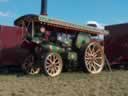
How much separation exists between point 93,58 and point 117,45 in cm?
504

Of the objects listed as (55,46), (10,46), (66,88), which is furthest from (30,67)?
(66,88)

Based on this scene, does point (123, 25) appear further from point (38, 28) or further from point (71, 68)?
point (38, 28)

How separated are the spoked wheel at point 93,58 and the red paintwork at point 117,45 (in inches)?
159

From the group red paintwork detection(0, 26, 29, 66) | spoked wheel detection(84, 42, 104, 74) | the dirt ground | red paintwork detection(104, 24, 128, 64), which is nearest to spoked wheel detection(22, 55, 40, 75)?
red paintwork detection(0, 26, 29, 66)

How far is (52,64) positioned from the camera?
50.6 feet

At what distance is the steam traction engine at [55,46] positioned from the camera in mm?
15570

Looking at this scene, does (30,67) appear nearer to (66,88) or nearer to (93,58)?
(93,58)

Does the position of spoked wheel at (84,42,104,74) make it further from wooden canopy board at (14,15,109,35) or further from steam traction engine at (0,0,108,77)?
wooden canopy board at (14,15,109,35)

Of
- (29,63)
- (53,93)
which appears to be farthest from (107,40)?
(53,93)

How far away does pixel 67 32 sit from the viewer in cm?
1716

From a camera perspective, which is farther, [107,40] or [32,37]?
[107,40]

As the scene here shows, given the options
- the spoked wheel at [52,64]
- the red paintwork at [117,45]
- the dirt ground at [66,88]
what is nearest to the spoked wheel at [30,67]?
the spoked wheel at [52,64]

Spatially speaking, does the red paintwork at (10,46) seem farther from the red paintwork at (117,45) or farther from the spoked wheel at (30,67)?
the red paintwork at (117,45)

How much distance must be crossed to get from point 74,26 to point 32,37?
210cm
